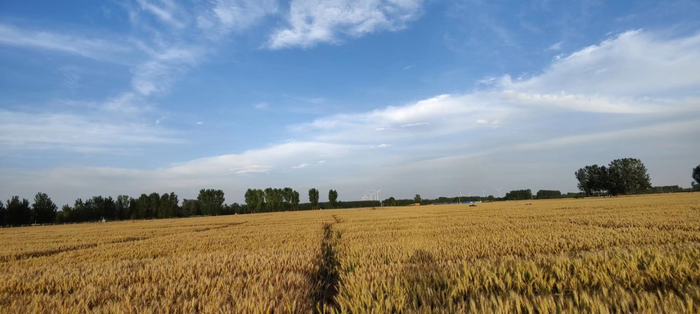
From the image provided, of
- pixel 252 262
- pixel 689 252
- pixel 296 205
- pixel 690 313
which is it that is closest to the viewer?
pixel 690 313

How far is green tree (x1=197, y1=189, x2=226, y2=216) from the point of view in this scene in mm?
138225

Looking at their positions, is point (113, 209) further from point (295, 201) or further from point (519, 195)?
point (519, 195)

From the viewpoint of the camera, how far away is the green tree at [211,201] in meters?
138

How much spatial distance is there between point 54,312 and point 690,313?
7.60m

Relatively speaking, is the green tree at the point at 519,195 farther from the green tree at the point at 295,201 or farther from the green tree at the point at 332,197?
the green tree at the point at 295,201

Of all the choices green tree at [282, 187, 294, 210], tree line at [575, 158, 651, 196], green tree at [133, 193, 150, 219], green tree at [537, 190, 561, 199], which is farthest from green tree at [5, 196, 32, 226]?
green tree at [537, 190, 561, 199]

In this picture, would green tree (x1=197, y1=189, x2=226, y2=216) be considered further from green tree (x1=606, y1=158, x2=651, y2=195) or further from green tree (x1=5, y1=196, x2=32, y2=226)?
green tree (x1=606, y1=158, x2=651, y2=195)

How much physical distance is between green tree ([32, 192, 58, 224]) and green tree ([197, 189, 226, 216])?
46.9 m

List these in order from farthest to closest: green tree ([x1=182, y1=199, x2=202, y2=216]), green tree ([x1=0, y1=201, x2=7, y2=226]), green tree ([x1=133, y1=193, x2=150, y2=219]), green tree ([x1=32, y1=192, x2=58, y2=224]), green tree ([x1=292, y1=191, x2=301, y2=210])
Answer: green tree ([x1=292, y1=191, x2=301, y2=210]) → green tree ([x1=182, y1=199, x2=202, y2=216]) → green tree ([x1=133, y1=193, x2=150, y2=219]) → green tree ([x1=32, y1=192, x2=58, y2=224]) → green tree ([x1=0, y1=201, x2=7, y2=226])

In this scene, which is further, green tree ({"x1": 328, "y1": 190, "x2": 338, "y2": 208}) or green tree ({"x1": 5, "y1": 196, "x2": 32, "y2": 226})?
green tree ({"x1": 328, "y1": 190, "x2": 338, "y2": 208})

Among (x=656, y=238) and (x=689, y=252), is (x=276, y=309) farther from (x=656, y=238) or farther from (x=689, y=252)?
(x=656, y=238)

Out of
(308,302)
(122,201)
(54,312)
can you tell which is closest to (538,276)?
(308,302)

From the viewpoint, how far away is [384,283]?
5281mm

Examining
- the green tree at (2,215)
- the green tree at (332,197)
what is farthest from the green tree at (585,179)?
the green tree at (2,215)
